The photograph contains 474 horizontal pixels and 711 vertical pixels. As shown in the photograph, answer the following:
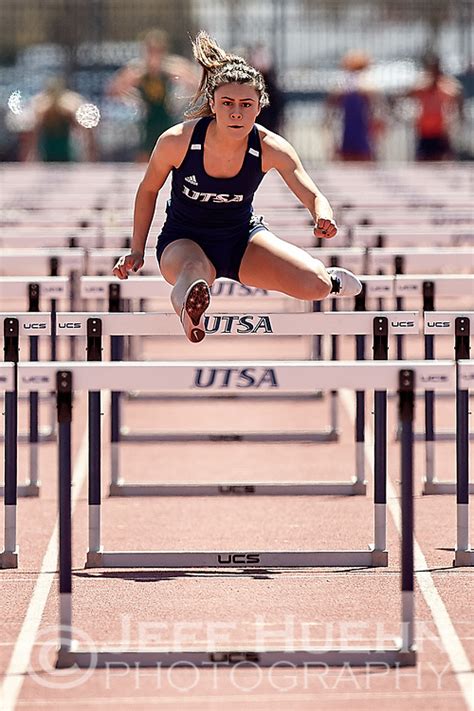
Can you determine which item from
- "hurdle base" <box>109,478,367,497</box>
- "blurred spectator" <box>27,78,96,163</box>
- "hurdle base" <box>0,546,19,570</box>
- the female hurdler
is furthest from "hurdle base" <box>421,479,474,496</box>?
"blurred spectator" <box>27,78,96,163</box>

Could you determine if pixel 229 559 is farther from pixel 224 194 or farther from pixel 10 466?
pixel 224 194

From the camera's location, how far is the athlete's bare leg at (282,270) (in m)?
8.26

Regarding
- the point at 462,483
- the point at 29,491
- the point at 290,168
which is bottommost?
the point at 29,491

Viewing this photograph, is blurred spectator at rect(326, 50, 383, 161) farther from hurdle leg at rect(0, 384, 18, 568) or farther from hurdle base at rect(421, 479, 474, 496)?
hurdle leg at rect(0, 384, 18, 568)

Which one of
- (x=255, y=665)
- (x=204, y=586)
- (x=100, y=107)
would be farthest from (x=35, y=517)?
(x=100, y=107)

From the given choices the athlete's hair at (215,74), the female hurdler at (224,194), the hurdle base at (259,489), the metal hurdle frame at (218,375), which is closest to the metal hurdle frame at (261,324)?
the female hurdler at (224,194)

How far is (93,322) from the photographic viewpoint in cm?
761

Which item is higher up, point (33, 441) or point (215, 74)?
point (215, 74)

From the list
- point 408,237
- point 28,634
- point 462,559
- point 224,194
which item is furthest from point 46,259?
point 28,634

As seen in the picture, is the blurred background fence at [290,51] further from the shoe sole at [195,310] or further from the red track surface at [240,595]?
the shoe sole at [195,310]

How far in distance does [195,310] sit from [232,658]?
5.87 feet

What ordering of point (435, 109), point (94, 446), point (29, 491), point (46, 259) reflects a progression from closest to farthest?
point (94, 446) < point (29, 491) < point (46, 259) < point (435, 109)

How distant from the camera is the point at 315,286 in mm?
8234

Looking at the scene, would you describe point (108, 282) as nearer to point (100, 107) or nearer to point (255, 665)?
point (255, 665)
